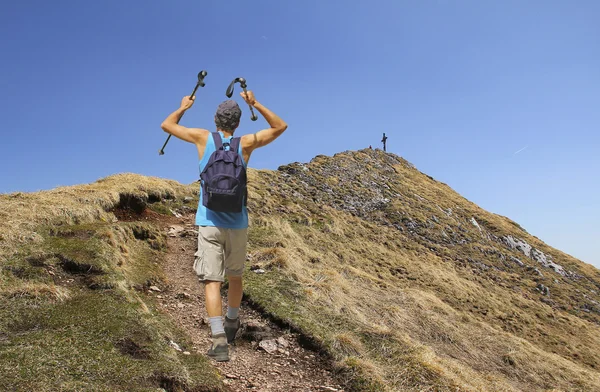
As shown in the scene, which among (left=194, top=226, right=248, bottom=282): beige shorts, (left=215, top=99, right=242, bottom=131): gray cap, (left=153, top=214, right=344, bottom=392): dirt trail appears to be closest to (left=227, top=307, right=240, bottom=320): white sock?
(left=194, top=226, right=248, bottom=282): beige shorts

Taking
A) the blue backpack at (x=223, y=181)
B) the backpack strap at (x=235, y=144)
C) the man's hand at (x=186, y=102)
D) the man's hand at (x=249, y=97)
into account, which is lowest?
the blue backpack at (x=223, y=181)

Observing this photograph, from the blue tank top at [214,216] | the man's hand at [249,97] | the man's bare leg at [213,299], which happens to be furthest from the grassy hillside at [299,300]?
the man's hand at [249,97]

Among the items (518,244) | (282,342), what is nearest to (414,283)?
(282,342)

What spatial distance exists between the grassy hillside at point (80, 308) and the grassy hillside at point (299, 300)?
3 cm

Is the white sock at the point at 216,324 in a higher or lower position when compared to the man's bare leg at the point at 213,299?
lower

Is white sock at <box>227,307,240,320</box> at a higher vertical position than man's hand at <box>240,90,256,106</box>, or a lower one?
lower

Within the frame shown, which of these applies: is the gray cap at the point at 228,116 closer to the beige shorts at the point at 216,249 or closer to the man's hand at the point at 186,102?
the man's hand at the point at 186,102

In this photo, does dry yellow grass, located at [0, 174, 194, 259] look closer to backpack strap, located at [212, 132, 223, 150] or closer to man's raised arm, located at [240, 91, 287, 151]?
backpack strap, located at [212, 132, 223, 150]

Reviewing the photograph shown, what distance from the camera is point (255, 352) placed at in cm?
721

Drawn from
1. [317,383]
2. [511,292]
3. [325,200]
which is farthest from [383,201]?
[317,383]

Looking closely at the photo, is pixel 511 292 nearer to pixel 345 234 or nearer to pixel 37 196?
pixel 345 234

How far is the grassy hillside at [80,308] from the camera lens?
500 cm

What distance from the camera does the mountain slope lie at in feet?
28.2

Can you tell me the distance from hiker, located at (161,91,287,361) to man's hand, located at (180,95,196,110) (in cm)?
7
